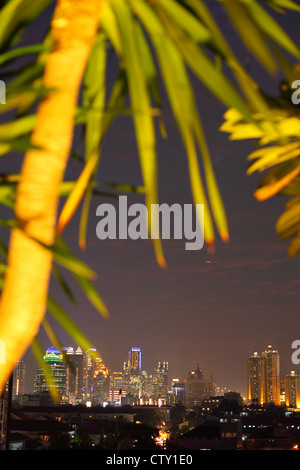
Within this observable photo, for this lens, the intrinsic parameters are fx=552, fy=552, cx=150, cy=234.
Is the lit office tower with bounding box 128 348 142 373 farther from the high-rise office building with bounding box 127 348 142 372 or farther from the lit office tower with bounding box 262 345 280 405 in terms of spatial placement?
the lit office tower with bounding box 262 345 280 405

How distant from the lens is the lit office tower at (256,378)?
74.1 meters

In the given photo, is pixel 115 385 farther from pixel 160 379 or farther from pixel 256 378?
pixel 256 378

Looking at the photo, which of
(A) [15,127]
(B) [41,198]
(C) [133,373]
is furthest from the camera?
(C) [133,373]

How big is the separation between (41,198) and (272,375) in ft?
259

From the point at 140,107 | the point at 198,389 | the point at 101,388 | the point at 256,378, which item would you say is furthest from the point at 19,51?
the point at 198,389

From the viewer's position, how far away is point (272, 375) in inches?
2975

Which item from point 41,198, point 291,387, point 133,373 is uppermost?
point 133,373

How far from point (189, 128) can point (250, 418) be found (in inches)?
1287

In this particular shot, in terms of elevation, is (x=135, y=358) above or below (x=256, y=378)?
above

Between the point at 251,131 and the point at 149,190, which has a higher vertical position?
the point at 251,131

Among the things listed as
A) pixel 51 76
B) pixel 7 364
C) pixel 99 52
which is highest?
pixel 99 52
